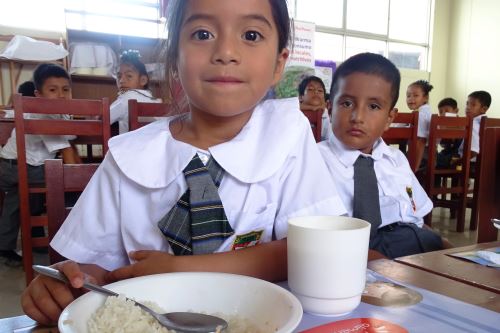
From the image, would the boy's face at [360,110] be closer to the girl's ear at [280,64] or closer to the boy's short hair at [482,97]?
the girl's ear at [280,64]


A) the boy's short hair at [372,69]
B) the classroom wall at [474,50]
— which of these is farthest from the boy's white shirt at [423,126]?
the classroom wall at [474,50]

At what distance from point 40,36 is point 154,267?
18.9ft

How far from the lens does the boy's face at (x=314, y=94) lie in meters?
3.35

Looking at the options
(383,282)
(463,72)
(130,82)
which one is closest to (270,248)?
(383,282)

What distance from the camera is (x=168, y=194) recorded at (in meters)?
0.80

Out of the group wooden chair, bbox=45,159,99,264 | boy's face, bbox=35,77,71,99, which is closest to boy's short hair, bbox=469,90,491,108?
boy's face, bbox=35,77,71,99

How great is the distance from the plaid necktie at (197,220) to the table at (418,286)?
0.27 m

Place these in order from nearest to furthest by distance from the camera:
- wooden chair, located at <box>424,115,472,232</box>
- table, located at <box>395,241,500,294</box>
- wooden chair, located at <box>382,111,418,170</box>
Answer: table, located at <box>395,241,500,294</box>
wooden chair, located at <box>382,111,418,170</box>
wooden chair, located at <box>424,115,472,232</box>

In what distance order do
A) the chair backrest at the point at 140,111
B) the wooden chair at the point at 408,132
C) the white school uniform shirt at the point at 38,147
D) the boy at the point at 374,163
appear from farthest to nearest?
the wooden chair at the point at 408,132 → the white school uniform shirt at the point at 38,147 → the chair backrest at the point at 140,111 → the boy at the point at 374,163

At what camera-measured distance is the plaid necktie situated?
2.38 feet

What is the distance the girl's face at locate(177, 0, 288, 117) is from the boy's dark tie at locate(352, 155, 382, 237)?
1.73 ft

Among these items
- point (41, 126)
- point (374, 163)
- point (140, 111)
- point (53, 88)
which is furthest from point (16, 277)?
point (374, 163)

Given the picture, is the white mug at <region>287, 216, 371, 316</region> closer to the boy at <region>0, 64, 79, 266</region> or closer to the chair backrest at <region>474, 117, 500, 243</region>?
the chair backrest at <region>474, 117, 500, 243</region>

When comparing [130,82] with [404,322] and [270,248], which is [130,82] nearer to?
[270,248]
